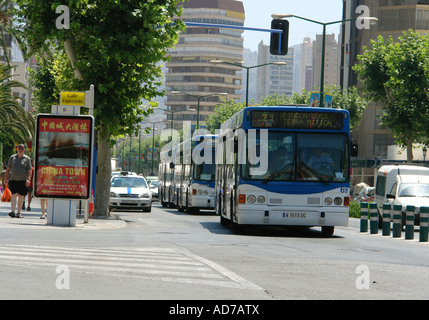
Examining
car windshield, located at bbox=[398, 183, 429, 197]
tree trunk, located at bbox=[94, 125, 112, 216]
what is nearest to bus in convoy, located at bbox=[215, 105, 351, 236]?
tree trunk, located at bbox=[94, 125, 112, 216]

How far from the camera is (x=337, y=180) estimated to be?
20.0m

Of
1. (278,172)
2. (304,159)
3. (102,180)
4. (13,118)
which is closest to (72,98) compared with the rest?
(278,172)

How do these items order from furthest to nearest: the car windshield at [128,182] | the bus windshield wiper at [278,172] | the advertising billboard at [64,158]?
the car windshield at [128,182] < the bus windshield wiper at [278,172] < the advertising billboard at [64,158]

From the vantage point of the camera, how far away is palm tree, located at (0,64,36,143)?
45284 mm

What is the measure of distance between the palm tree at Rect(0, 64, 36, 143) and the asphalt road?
96.5ft

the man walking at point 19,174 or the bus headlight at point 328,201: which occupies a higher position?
the man walking at point 19,174

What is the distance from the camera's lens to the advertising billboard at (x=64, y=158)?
19453 millimetres

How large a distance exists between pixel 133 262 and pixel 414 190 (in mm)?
19267

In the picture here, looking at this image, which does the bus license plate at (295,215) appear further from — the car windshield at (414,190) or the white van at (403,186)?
the car windshield at (414,190)

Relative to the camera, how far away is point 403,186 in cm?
2948

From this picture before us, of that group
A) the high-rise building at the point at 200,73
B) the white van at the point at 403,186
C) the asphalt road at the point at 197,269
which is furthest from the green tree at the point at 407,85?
the high-rise building at the point at 200,73

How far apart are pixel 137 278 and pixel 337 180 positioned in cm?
1091
